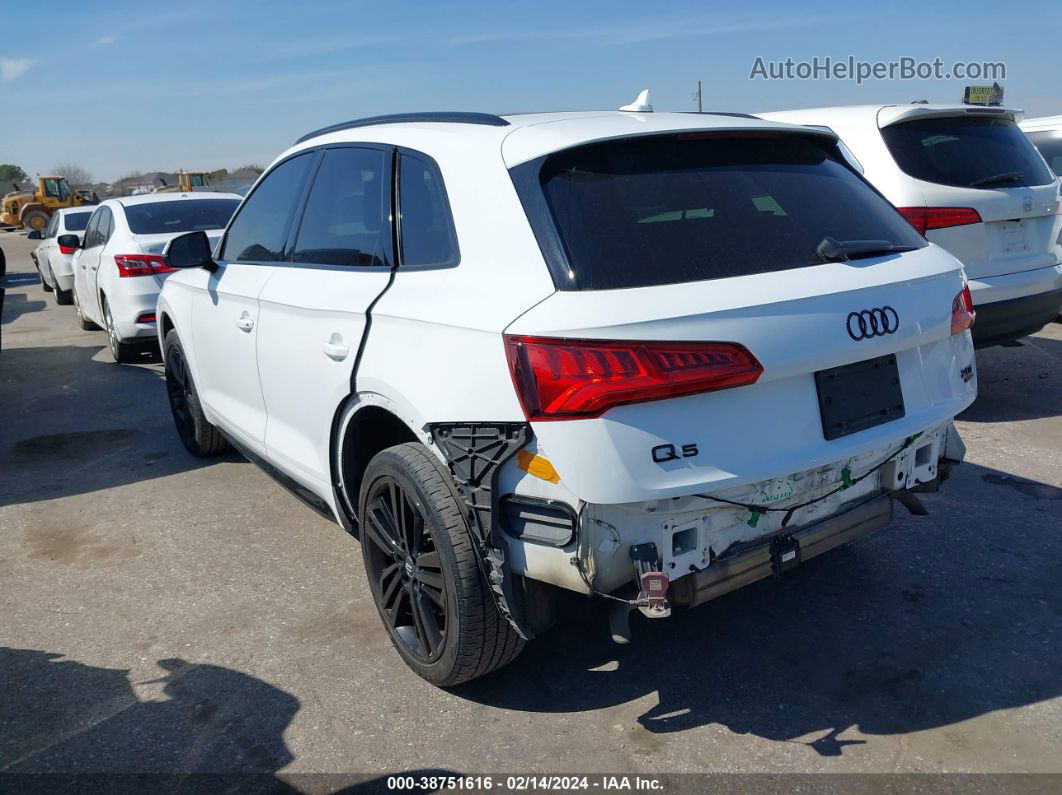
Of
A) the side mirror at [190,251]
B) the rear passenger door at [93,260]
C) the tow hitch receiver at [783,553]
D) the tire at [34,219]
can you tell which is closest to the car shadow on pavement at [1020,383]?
the tow hitch receiver at [783,553]

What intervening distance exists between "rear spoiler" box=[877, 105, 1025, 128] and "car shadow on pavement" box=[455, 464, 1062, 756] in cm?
290

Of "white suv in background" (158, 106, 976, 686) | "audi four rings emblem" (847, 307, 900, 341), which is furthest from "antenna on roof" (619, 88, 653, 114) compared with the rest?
"audi four rings emblem" (847, 307, 900, 341)

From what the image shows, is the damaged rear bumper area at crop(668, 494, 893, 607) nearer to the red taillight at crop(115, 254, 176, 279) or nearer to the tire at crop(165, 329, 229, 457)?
the tire at crop(165, 329, 229, 457)

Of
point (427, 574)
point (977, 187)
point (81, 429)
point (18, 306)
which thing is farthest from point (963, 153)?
point (18, 306)

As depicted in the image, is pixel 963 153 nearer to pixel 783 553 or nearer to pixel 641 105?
pixel 641 105

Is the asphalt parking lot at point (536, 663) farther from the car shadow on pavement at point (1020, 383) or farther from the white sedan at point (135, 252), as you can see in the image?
the white sedan at point (135, 252)

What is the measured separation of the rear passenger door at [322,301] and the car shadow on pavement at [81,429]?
2188 millimetres

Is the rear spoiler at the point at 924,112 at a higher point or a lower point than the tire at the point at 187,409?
higher

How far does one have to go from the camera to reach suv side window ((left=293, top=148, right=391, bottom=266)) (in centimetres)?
332

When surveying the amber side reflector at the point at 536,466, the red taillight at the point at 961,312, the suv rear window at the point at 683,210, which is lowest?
the amber side reflector at the point at 536,466

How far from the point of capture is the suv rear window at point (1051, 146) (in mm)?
8961

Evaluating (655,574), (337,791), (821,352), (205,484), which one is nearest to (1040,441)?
(821,352)

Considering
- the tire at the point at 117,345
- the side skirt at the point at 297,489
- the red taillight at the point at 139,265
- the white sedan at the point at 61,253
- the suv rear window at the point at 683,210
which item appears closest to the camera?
the suv rear window at the point at 683,210

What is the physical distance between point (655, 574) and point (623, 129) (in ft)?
4.49
